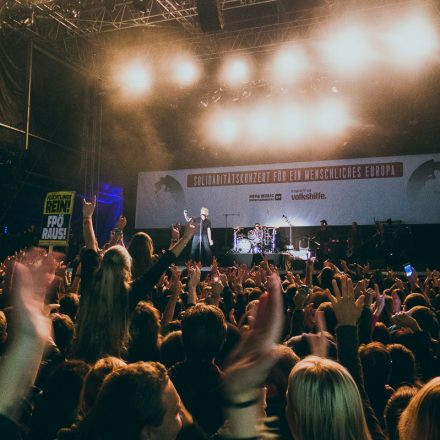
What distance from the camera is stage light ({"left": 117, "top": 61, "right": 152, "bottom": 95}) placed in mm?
13656

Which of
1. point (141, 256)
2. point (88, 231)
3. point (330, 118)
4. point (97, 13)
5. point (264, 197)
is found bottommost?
point (141, 256)

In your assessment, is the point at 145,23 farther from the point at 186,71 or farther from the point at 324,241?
the point at 324,241

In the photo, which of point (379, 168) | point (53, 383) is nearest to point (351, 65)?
point (379, 168)

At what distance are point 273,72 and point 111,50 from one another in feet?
16.1

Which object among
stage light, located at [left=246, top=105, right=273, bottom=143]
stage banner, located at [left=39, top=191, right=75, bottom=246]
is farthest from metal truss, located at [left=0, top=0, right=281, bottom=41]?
stage banner, located at [left=39, top=191, right=75, bottom=246]

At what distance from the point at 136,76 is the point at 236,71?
3.08 m

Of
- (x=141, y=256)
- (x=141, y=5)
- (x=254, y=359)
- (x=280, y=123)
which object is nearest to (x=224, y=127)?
(x=280, y=123)

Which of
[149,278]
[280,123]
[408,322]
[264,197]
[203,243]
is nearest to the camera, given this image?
[149,278]

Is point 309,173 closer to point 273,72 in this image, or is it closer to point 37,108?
point 273,72

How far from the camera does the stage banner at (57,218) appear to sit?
22.3 ft

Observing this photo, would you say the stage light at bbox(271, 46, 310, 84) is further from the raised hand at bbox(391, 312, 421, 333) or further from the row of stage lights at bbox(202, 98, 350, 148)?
the raised hand at bbox(391, 312, 421, 333)

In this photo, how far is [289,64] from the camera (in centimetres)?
1284

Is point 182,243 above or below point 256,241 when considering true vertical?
below

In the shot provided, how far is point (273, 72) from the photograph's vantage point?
13.5 meters
